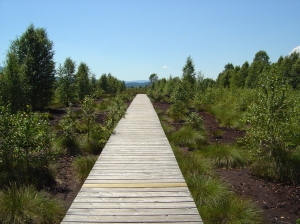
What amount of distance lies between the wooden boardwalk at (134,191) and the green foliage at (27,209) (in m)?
0.58

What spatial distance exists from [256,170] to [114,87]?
4609 centimetres

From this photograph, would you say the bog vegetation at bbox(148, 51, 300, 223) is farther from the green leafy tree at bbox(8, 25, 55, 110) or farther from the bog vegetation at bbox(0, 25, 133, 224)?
the green leafy tree at bbox(8, 25, 55, 110)

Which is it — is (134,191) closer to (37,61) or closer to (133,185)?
(133,185)

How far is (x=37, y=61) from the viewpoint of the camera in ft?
64.3

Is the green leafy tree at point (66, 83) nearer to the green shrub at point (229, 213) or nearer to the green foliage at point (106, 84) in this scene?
the green foliage at point (106, 84)

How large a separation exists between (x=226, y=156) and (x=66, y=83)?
22.0 meters

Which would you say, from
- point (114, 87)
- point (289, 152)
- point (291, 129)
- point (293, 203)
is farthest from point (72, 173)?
point (114, 87)

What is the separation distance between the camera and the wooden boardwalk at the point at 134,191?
2955mm

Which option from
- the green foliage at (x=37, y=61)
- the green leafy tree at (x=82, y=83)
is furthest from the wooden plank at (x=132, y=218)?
the green leafy tree at (x=82, y=83)

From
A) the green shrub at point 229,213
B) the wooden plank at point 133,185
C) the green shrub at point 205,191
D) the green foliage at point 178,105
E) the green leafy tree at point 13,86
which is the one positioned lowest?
the green shrub at point 229,213

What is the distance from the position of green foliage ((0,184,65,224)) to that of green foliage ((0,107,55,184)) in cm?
103

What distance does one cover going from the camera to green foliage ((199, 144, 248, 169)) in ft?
20.7

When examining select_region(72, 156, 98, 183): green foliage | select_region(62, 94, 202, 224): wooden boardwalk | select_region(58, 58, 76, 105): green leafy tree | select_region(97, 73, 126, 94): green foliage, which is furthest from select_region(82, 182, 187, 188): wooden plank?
select_region(97, 73, 126, 94): green foliage

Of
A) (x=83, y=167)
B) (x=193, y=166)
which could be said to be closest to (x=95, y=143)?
(x=83, y=167)
